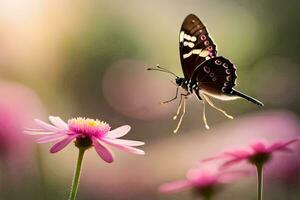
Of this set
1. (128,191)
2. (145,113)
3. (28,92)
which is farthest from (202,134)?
(28,92)

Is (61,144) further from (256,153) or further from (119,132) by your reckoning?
(256,153)

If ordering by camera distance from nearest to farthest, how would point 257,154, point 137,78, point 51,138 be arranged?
point 51,138 → point 257,154 → point 137,78

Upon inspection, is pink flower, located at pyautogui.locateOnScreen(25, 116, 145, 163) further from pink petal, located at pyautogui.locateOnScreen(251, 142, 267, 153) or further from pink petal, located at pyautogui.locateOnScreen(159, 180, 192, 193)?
pink petal, located at pyautogui.locateOnScreen(251, 142, 267, 153)

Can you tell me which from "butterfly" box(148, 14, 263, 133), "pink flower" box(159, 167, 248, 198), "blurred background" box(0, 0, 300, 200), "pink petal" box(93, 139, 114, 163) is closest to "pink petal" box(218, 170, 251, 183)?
"pink flower" box(159, 167, 248, 198)

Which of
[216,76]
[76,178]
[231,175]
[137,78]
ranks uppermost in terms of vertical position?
[137,78]

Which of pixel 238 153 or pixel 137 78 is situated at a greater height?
pixel 137 78

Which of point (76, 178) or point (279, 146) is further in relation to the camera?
point (279, 146)

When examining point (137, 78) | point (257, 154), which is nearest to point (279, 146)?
point (257, 154)
